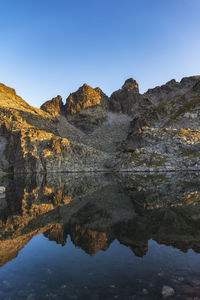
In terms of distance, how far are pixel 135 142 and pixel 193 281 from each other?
133m

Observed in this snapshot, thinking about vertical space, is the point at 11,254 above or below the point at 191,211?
below

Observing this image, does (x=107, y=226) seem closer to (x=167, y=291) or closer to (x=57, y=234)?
(x=57, y=234)

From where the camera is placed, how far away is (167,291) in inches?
301

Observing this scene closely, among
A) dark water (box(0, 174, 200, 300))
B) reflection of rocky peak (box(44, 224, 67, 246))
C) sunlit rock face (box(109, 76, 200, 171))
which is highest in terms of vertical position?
sunlit rock face (box(109, 76, 200, 171))

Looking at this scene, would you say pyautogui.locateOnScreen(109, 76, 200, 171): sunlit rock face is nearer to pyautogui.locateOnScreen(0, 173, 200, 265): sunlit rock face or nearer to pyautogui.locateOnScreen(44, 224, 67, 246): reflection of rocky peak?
pyautogui.locateOnScreen(0, 173, 200, 265): sunlit rock face

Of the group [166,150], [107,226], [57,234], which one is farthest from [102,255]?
[166,150]

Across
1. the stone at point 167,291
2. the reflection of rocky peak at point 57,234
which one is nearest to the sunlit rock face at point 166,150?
the reflection of rocky peak at point 57,234

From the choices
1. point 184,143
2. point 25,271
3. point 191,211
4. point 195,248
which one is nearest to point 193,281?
point 195,248

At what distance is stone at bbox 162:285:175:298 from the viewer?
7450mm

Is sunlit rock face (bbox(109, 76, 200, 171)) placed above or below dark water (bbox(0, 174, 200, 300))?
above

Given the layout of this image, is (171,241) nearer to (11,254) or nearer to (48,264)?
(48,264)

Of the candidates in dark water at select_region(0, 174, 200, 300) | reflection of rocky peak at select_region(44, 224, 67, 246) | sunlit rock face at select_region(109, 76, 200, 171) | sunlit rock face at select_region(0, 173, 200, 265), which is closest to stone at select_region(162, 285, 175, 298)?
dark water at select_region(0, 174, 200, 300)

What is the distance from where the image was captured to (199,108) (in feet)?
481

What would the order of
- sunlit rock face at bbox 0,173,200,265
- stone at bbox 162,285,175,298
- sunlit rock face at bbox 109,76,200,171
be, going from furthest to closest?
sunlit rock face at bbox 109,76,200,171 < sunlit rock face at bbox 0,173,200,265 < stone at bbox 162,285,175,298
